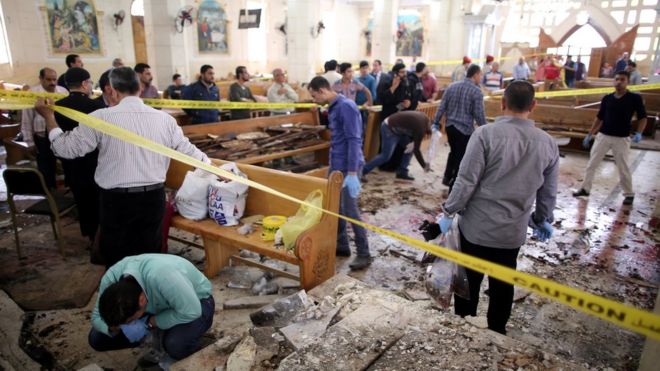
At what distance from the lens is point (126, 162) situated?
10.9 feet

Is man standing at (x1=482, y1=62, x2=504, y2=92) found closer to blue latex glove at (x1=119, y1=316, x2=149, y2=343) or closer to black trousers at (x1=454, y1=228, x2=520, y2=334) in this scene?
black trousers at (x1=454, y1=228, x2=520, y2=334)

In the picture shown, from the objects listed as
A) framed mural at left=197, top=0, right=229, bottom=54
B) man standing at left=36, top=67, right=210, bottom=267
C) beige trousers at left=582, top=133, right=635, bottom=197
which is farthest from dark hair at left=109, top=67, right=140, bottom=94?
framed mural at left=197, top=0, right=229, bottom=54

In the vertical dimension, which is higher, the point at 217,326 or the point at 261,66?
the point at 261,66

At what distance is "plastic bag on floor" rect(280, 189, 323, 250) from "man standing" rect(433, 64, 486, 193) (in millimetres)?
3187

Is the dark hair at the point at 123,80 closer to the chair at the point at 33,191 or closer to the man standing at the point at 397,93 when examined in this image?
the chair at the point at 33,191

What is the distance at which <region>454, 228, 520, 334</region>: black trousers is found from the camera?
304 centimetres

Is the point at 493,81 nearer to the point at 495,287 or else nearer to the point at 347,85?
the point at 347,85

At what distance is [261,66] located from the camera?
22.0m

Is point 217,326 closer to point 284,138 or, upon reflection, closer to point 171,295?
point 171,295

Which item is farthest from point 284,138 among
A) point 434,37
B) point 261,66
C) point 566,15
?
point 566,15

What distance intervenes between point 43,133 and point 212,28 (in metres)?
14.4

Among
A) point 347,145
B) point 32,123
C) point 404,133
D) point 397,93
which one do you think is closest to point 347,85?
point 397,93

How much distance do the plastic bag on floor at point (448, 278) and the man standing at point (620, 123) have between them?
4.59 m

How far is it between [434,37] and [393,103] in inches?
650
